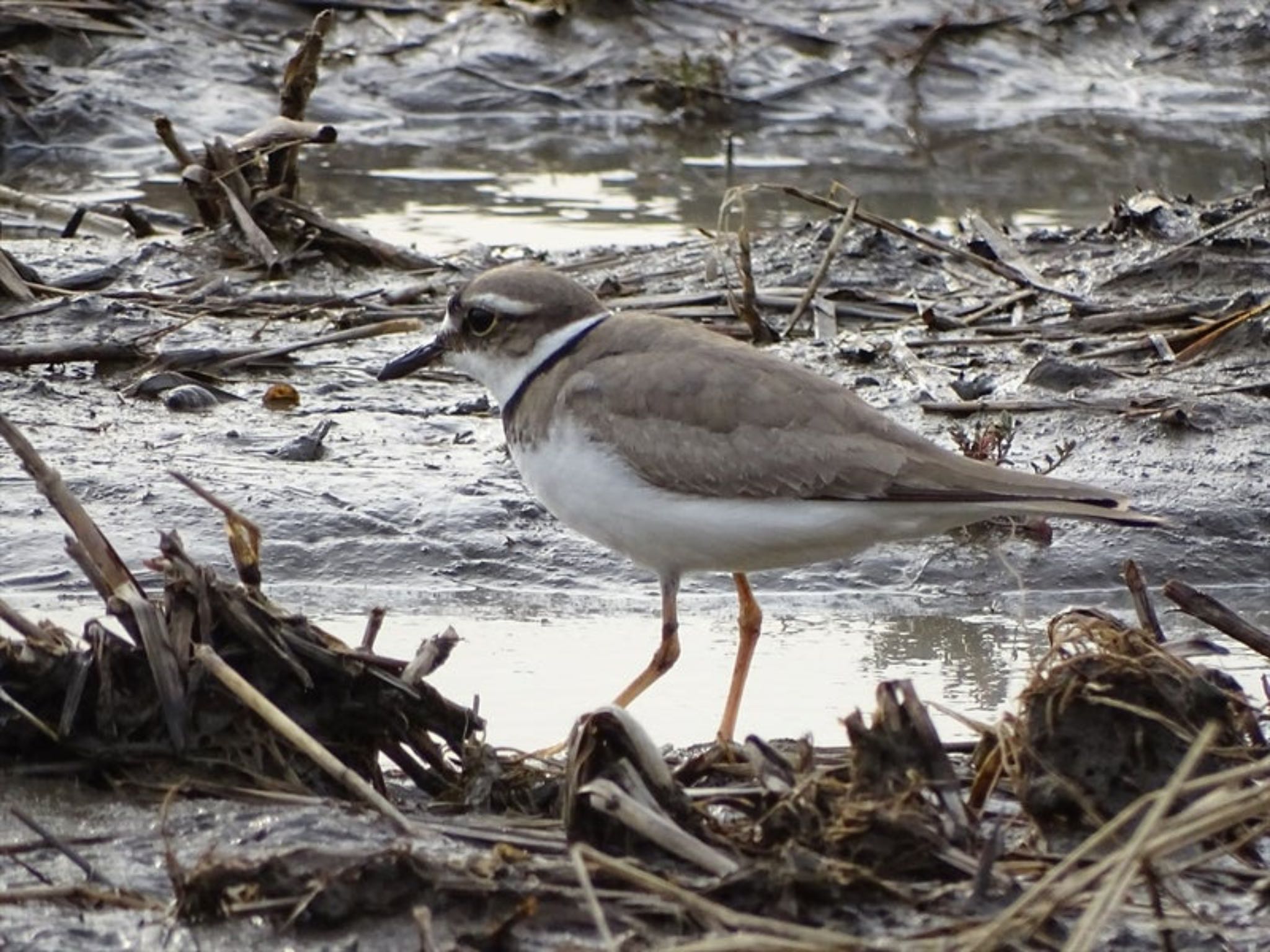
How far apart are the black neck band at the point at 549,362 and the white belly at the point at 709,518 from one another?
353mm

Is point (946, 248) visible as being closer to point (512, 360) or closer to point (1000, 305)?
point (1000, 305)

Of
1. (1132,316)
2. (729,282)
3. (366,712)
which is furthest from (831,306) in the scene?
(366,712)

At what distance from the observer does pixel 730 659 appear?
6.75 meters

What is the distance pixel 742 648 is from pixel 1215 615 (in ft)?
4.99

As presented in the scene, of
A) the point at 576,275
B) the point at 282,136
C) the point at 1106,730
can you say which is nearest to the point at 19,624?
the point at 1106,730

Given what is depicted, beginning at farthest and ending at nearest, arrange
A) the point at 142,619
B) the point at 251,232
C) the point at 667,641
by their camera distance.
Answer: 1. the point at 251,232
2. the point at 667,641
3. the point at 142,619

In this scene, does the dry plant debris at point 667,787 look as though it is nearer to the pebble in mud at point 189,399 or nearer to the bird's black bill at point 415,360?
the bird's black bill at point 415,360

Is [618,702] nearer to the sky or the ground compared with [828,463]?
nearer to the ground

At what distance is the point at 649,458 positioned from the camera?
5793 mm

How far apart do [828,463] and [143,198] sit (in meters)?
7.25

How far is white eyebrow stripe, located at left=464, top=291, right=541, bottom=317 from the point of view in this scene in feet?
20.9

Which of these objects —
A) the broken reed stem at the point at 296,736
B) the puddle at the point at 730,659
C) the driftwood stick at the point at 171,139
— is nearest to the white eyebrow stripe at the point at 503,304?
the puddle at the point at 730,659

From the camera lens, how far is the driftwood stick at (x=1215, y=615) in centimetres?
491

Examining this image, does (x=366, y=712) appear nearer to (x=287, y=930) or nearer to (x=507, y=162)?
(x=287, y=930)
